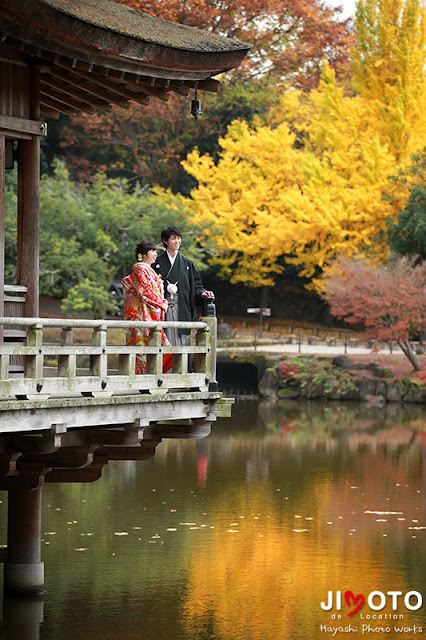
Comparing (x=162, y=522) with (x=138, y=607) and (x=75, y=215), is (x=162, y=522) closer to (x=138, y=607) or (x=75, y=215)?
(x=138, y=607)

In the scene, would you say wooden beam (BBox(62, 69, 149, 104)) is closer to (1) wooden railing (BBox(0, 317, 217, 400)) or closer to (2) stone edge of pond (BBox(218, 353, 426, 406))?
(1) wooden railing (BBox(0, 317, 217, 400))

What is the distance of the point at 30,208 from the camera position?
10.1 metres

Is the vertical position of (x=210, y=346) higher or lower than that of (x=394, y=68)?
lower

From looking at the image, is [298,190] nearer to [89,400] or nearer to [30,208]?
[30,208]

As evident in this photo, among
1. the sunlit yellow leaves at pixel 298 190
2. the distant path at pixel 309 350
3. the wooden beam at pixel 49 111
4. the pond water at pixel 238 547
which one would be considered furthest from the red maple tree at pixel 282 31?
the wooden beam at pixel 49 111

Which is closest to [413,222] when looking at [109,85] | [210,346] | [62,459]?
[109,85]

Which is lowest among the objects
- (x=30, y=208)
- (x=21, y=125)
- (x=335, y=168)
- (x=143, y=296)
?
(x=143, y=296)

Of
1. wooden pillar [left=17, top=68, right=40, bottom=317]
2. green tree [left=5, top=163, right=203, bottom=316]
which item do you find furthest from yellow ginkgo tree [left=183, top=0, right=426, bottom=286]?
wooden pillar [left=17, top=68, right=40, bottom=317]

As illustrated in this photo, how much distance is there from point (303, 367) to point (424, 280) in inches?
177

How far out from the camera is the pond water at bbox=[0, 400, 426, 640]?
11.6 meters

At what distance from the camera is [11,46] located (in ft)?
31.3

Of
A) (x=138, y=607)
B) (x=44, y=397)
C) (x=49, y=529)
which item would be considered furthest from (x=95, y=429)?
(x=49, y=529)

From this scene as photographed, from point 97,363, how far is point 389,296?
→ 25522mm

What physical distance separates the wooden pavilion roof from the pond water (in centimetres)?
514
